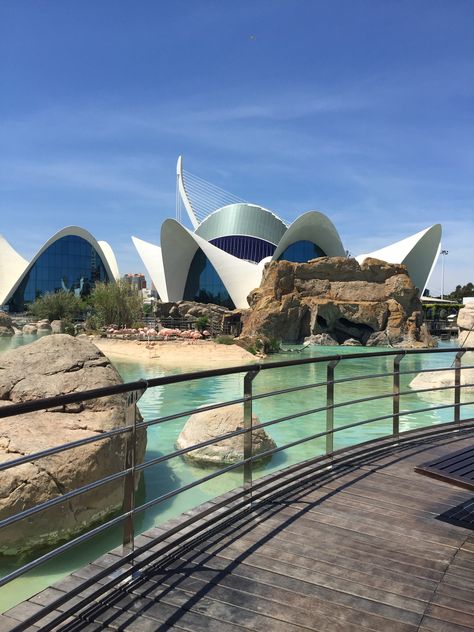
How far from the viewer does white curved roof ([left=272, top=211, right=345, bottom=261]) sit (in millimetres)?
44031

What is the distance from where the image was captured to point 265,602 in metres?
2.23

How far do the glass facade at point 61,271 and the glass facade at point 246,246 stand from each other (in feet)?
45.5

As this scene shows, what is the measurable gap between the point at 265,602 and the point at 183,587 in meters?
0.36

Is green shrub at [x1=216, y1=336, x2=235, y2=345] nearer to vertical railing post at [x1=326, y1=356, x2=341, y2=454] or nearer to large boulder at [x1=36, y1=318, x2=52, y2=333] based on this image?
large boulder at [x1=36, y1=318, x2=52, y2=333]

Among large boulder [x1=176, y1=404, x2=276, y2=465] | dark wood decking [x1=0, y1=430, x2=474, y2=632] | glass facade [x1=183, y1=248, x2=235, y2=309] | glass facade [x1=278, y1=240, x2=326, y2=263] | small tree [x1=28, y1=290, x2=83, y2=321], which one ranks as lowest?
large boulder [x1=176, y1=404, x2=276, y2=465]

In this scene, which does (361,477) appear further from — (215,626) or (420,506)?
(215,626)

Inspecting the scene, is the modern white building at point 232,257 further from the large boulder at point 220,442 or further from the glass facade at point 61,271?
the large boulder at point 220,442

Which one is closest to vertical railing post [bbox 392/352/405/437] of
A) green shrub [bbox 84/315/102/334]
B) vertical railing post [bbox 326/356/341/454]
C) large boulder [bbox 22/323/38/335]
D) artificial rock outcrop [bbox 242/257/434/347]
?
vertical railing post [bbox 326/356/341/454]

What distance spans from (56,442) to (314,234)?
43.9m

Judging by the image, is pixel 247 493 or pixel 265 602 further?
pixel 247 493

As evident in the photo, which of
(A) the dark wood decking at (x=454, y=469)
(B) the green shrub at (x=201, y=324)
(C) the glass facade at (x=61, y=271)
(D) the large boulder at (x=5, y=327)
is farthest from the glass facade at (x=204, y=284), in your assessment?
(A) the dark wood decking at (x=454, y=469)

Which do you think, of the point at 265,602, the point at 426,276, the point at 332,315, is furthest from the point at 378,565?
the point at 426,276

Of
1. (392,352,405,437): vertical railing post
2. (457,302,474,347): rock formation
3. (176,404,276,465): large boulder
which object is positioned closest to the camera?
(392,352,405,437): vertical railing post

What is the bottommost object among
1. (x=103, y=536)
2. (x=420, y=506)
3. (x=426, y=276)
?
(x=103, y=536)
